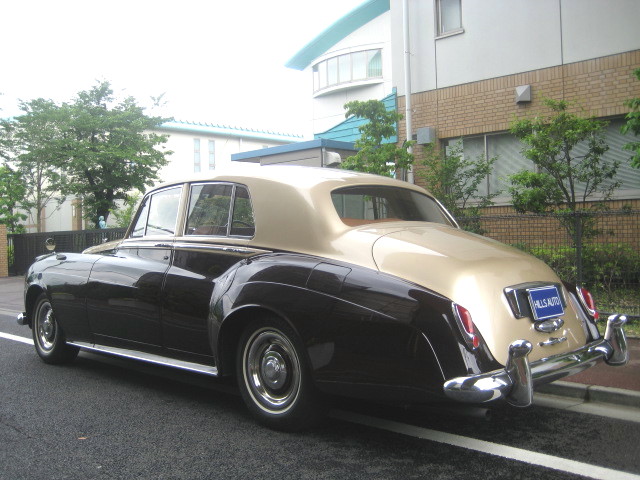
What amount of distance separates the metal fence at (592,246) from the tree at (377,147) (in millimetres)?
2897

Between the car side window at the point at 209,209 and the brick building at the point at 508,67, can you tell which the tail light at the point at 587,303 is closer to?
the car side window at the point at 209,209

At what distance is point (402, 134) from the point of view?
14516 millimetres

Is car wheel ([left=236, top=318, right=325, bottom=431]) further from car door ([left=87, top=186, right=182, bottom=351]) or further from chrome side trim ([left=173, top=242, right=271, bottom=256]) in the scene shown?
car door ([left=87, top=186, right=182, bottom=351])

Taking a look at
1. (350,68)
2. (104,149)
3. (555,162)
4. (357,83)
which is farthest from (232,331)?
(104,149)

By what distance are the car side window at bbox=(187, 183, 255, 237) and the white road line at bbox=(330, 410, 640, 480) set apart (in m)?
1.60

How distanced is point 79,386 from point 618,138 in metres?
10.1

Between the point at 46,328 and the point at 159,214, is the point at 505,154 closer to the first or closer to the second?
the point at 159,214

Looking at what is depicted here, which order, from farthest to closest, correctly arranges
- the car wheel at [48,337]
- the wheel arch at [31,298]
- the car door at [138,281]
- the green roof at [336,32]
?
the green roof at [336,32] < the wheel arch at [31,298] < the car wheel at [48,337] < the car door at [138,281]

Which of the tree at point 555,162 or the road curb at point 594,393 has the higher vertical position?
the tree at point 555,162

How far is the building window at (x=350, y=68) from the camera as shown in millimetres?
25594

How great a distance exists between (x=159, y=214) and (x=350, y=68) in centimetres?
2109

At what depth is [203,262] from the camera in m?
4.93

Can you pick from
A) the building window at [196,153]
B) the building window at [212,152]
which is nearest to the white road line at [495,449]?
the building window at [196,153]

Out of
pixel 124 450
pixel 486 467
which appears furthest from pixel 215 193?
pixel 486 467
